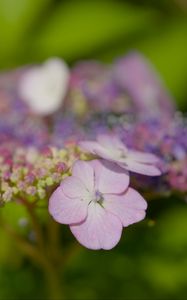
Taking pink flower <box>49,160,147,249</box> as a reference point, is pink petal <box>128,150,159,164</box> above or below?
above

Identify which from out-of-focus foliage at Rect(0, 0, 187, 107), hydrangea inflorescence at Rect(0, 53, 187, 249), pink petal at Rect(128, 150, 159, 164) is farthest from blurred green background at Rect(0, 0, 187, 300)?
pink petal at Rect(128, 150, 159, 164)

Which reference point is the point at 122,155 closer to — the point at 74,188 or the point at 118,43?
the point at 74,188

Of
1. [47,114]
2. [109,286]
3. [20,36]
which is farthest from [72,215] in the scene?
[20,36]

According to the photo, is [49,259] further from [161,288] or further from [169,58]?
[169,58]

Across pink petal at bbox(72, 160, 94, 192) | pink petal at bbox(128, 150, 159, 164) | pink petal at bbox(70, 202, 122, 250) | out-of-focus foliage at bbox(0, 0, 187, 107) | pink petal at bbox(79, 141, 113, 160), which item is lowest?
pink petal at bbox(70, 202, 122, 250)

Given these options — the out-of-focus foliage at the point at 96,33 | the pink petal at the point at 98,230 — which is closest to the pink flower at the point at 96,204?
the pink petal at the point at 98,230

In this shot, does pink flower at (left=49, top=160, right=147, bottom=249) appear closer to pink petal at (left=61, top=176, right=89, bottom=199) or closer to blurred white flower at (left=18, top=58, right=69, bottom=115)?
pink petal at (left=61, top=176, right=89, bottom=199)

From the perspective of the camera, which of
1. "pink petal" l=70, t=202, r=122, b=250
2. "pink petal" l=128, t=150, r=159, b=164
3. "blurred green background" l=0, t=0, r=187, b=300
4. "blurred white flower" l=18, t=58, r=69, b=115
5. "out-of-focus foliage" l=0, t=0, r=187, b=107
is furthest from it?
"out-of-focus foliage" l=0, t=0, r=187, b=107

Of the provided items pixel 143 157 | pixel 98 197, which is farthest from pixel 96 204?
pixel 143 157
